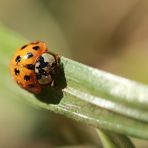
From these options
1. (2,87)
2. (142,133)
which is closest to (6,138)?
(2,87)

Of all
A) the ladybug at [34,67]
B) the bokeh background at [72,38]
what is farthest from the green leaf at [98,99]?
the bokeh background at [72,38]

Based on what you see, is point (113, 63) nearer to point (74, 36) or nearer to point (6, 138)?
point (74, 36)

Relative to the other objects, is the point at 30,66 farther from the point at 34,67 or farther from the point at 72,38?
the point at 72,38

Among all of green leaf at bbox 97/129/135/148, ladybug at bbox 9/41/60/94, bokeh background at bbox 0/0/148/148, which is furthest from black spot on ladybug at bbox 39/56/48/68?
bokeh background at bbox 0/0/148/148

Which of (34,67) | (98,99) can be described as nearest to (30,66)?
(34,67)

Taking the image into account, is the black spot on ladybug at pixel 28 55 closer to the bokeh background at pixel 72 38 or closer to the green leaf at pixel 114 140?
the green leaf at pixel 114 140
